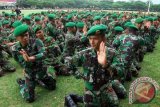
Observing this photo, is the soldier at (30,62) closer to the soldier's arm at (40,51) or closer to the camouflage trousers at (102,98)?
the soldier's arm at (40,51)

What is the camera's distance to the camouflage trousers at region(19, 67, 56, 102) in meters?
6.52

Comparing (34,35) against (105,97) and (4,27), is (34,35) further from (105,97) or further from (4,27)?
(4,27)

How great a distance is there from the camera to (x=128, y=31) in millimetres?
7129

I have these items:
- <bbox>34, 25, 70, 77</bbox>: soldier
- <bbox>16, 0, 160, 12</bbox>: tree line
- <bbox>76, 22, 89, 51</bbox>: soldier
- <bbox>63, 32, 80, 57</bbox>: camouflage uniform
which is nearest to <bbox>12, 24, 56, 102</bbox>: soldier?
<bbox>34, 25, 70, 77</bbox>: soldier

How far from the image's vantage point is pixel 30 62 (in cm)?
650

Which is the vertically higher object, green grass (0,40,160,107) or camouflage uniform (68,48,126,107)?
camouflage uniform (68,48,126,107)

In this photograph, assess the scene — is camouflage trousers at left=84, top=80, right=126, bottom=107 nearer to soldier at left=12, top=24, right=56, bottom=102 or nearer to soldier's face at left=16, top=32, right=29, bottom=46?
soldier at left=12, top=24, right=56, bottom=102

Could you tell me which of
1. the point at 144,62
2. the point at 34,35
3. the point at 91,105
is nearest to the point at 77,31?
the point at 34,35

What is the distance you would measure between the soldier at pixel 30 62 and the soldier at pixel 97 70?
152 centimetres

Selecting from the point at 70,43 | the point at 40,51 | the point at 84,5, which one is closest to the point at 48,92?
the point at 40,51

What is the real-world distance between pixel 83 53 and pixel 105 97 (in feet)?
2.85

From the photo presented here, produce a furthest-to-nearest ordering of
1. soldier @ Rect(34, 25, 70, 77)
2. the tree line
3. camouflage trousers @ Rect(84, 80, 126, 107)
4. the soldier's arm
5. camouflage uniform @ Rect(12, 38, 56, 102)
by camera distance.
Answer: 1. the tree line
2. soldier @ Rect(34, 25, 70, 77)
3. camouflage uniform @ Rect(12, 38, 56, 102)
4. the soldier's arm
5. camouflage trousers @ Rect(84, 80, 126, 107)

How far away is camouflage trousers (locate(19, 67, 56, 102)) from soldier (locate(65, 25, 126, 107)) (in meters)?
1.87

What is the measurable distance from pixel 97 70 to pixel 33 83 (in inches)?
93.8
